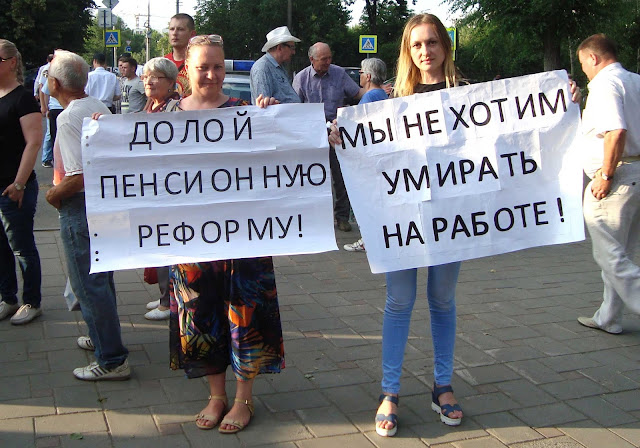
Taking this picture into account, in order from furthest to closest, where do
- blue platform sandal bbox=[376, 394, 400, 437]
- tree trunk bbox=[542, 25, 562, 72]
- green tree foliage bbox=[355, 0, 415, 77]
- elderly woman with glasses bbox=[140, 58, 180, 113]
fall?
green tree foliage bbox=[355, 0, 415, 77] → tree trunk bbox=[542, 25, 562, 72] → elderly woman with glasses bbox=[140, 58, 180, 113] → blue platform sandal bbox=[376, 394, 400, 437]

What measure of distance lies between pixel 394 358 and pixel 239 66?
41.5 ft

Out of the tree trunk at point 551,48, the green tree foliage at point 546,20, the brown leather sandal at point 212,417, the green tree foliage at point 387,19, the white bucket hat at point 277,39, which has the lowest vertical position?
the brown leather sandal at point 212,417

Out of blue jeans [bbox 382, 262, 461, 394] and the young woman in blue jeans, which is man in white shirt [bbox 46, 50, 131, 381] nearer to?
the young woman in blue jeans

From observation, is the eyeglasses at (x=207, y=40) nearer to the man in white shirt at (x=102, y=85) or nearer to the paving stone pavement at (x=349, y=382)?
the paving stone pavement at (x=349, y=382)

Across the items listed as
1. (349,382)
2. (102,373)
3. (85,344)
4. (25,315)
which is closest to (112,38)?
(25,315)

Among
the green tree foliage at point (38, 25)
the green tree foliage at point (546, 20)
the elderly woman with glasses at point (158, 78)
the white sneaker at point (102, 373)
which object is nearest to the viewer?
the white sneaker at point (102, 373)

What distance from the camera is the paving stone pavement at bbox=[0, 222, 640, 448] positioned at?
347 centimetres

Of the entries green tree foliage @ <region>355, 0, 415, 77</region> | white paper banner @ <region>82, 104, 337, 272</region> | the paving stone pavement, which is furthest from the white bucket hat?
green tree foliage @ <region>355, 0, 415, 77</region>

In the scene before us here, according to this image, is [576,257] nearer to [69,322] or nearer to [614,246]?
[614,246]

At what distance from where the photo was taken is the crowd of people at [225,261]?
351cm

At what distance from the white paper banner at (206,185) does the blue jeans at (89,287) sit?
43 cm

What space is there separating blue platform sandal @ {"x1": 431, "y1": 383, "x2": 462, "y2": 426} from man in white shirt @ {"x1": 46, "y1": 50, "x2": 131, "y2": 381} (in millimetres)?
1694

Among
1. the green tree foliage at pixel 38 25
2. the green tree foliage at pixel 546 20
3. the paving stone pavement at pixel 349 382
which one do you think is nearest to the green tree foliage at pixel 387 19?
the green tree foliage at pixel 38 25

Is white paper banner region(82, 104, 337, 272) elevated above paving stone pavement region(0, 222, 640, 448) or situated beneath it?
elevated above
